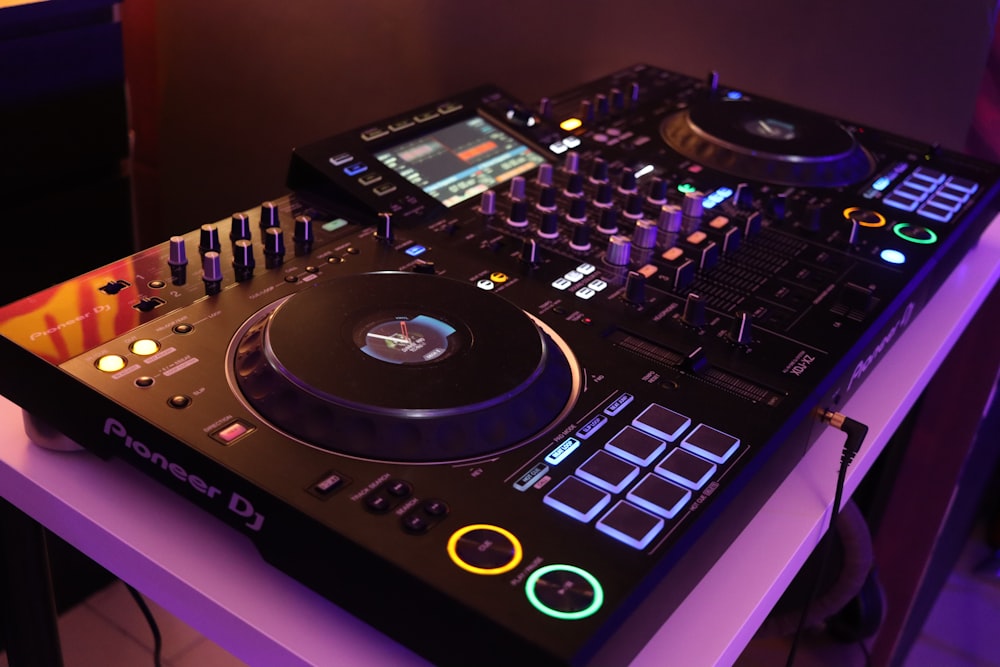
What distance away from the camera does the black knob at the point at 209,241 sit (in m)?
0.76

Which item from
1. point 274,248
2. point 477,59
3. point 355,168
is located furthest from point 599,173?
point 477,59

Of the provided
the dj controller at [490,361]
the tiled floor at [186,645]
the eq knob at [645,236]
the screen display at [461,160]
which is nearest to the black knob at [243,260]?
Result: the dj controller at [490,361]

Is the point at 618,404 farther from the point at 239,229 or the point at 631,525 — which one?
the point at 239,229

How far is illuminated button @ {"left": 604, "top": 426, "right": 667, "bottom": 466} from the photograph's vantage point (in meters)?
0.60

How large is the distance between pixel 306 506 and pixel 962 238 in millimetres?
733

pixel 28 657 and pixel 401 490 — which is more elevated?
pixel 401 490

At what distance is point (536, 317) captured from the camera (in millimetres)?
737

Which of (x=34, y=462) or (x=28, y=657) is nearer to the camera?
(x=34, y=462)

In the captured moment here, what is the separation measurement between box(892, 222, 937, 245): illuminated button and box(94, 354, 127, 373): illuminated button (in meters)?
0.68

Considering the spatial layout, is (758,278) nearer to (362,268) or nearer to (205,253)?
(362,268)

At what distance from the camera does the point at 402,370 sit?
608 millimetres

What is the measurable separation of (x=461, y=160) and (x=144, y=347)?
416mm

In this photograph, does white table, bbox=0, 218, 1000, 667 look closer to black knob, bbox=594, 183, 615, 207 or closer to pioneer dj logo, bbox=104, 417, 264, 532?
pioneer dj logo, bbox=104, 417, 264, 532

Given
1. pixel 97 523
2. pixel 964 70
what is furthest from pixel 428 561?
pixel 964 70
